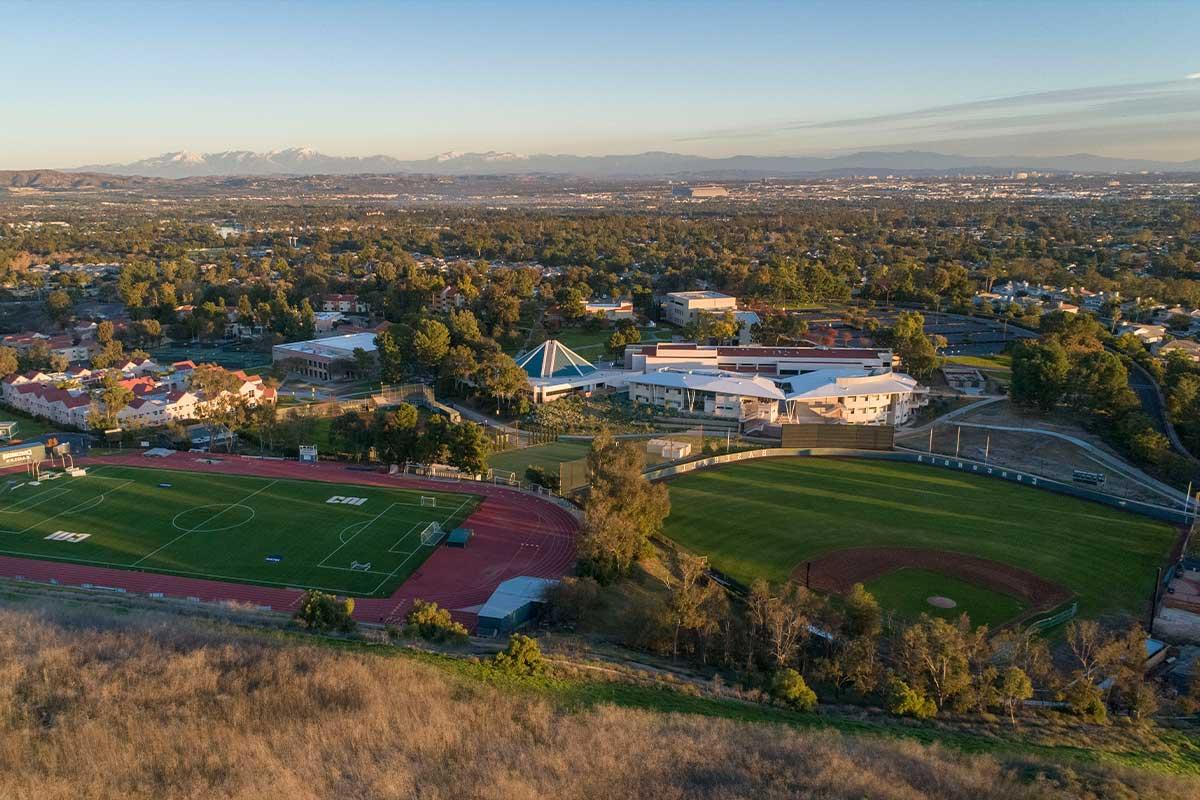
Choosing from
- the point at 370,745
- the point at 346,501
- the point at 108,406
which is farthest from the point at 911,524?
the point at 108,406

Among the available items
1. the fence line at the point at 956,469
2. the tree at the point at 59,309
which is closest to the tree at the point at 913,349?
the fence line at the point at 956,469

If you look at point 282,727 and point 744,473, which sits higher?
point 282,727

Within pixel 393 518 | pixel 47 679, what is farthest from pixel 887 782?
pixel 393 518

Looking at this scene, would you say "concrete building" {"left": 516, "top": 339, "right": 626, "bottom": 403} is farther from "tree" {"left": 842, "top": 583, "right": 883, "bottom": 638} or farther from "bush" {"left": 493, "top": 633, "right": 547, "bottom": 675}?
"bush" {"left": 493, "top": 633, "right": 547, "bottom": 675}

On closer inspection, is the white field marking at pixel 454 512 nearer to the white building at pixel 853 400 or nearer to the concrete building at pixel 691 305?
the white building at pixel 853 400

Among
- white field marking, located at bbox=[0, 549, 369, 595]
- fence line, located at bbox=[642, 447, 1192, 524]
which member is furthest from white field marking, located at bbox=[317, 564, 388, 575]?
fence line, located at bbox=[642, 447, 1192, 524]

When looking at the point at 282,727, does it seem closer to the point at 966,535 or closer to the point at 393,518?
the point at 393,518
